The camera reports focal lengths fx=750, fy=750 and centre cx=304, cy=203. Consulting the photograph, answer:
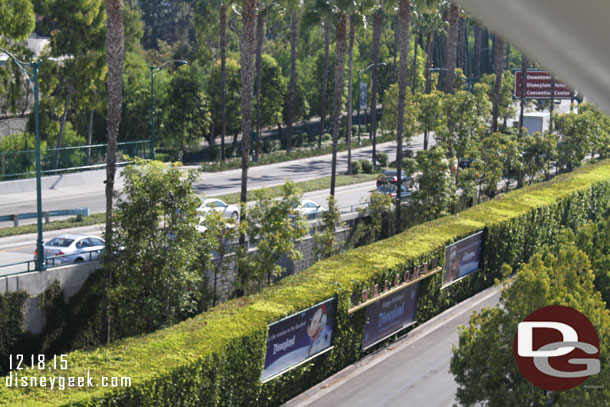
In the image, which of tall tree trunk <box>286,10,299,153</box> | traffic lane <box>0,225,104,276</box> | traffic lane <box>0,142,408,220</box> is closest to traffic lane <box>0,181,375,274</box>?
traffic lane <box>0,225,104,276</box>

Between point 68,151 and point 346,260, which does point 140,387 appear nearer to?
point 346,260

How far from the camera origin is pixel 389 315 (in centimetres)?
2716

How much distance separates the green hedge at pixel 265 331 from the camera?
55.3 feet

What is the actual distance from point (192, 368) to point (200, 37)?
71.4 metres

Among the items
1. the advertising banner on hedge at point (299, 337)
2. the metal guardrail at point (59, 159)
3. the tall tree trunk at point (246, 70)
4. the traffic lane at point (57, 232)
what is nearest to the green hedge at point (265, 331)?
the advertising banner on hedge at point (299, 337)

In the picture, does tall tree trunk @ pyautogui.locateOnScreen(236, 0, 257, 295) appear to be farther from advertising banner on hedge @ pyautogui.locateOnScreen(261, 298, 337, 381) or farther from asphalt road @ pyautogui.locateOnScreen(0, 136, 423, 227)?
advertising banner on hedge @ pyautogui.locateOnScreen(261, 298, 337, 381)

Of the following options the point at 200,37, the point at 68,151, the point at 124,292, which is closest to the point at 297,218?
the point at 124,292

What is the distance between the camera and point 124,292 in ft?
74.3

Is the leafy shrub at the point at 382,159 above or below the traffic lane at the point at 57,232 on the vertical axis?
above

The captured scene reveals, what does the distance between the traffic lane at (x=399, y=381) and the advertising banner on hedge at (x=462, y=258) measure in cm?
327

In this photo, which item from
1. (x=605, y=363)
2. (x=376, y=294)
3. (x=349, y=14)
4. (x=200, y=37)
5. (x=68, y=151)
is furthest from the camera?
(x=200, y=37)

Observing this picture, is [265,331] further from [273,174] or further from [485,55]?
[485,55]

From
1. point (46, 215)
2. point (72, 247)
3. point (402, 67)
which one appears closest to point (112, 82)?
point (72, 247)

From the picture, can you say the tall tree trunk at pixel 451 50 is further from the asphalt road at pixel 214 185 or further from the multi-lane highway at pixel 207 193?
the asphalt road at pixel 214 185
